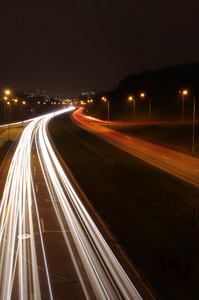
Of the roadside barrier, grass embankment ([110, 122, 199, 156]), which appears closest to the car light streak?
the roadside barrier

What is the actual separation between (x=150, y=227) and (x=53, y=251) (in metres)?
6.13

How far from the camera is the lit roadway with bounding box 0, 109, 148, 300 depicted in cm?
1127

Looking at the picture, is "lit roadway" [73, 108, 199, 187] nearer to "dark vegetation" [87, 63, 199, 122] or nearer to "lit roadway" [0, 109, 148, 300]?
"lit roadway" [0, 109, 148, 300]

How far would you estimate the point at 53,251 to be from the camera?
1466cm

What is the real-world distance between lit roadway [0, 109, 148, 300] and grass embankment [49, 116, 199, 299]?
129 cm

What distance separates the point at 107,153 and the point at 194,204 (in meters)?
24.6

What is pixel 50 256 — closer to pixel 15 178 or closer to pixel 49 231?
pixel 49 231

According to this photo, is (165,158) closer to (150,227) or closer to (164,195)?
(164,195)

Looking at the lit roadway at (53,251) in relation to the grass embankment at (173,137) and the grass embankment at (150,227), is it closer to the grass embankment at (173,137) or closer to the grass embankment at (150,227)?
the grass embankment at (150,227)

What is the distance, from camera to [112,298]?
1065cm

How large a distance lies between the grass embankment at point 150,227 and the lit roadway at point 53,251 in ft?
4.22

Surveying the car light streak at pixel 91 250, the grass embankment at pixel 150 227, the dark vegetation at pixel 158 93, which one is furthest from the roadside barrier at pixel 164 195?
the dark vegetation at pixel 158 93

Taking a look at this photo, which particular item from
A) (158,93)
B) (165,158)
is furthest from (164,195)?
(158,93)

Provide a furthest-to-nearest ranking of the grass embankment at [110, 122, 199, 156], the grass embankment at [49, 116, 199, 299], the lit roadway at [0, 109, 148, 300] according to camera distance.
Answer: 1. the grass embankment at [110, 122, 199, 156]
2. the grass embankment at [49, 116, 199, 299]
3. the lit roadway at [0, 109, 148, 300]
